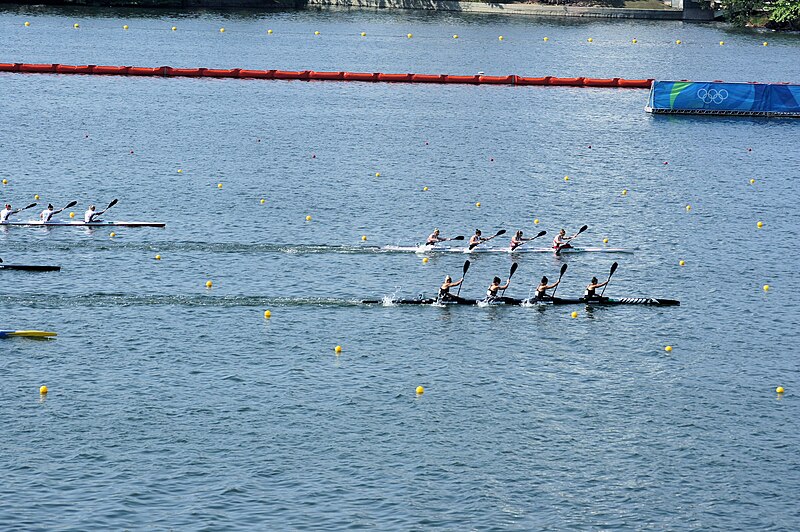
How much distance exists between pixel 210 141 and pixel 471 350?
1515 inches

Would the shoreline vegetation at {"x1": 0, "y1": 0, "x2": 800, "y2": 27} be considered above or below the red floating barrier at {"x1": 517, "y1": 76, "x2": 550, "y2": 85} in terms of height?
above

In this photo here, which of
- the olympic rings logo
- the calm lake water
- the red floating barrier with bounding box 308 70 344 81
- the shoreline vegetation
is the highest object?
the shoreline vegetation

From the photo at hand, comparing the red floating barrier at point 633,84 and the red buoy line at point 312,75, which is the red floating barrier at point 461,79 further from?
the red floating barrier at point 633,84

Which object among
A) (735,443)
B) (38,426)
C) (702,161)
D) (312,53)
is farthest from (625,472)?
(312,53)

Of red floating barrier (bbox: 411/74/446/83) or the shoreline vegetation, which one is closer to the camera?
A: red floating barrier (bbox: 411/74/446/83)

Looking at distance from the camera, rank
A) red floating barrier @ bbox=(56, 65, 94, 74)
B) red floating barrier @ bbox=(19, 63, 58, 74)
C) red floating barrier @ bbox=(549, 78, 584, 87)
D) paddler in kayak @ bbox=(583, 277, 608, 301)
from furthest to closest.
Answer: red floating barrier @ bbox=(549, 78, 584, 87) < red floating barrier @ bbox=(56, 65, 94, 74) < red floating barrier @ bbox=(19, 63, 58, 74) < paddler in kayak @ bbox=(583, 277, 608, 301)

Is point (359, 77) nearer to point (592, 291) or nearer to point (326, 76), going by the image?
point (326, 76)

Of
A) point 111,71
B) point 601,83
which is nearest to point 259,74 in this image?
point 111,71

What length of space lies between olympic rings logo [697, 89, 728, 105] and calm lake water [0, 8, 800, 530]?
10.6ft

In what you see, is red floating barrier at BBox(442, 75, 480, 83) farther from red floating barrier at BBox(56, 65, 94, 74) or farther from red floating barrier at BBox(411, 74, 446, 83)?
red floating barrier at BBox(56, 65, 94, 74)

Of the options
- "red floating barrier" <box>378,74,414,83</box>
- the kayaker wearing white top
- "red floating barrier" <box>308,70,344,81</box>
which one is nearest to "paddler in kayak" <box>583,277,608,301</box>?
the kayaker wearing white top

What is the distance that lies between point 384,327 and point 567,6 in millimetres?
105846

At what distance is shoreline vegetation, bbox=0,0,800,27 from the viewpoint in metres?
138

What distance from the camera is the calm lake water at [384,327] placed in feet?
112
